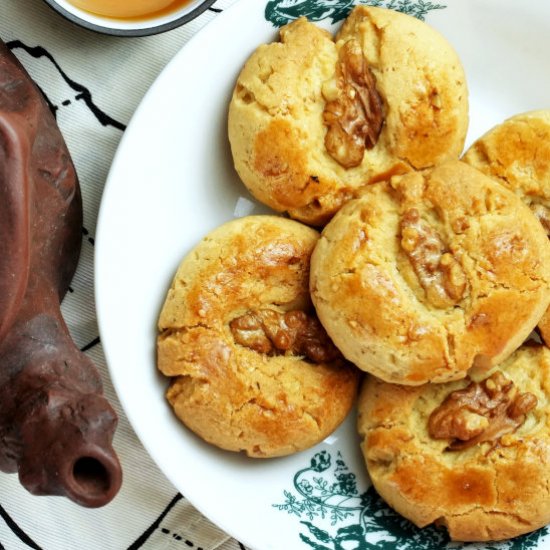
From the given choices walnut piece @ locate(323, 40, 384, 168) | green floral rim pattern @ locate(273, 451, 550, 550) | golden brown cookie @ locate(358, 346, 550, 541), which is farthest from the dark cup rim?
green floral rim pattern @ locate(273, 451, 550, 550)

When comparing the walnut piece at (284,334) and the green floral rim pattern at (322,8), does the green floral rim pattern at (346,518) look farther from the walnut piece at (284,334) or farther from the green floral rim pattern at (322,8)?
the green floral rim pattern at (322,8)

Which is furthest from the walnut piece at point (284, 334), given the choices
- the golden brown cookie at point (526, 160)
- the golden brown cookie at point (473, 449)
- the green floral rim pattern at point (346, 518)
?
the golden brown cookie at point (526, 160)

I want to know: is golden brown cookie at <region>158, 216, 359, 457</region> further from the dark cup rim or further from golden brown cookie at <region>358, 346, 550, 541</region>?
the dark cup rim

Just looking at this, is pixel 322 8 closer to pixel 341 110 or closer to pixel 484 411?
pixel 341 110

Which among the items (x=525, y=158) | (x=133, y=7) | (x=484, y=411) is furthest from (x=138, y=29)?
(x=484, y=411)

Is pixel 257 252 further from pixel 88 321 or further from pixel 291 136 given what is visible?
pixel 88 321

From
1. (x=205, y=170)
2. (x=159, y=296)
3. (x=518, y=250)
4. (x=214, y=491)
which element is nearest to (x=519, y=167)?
(x=518, y=250)
